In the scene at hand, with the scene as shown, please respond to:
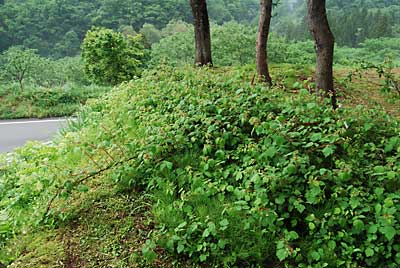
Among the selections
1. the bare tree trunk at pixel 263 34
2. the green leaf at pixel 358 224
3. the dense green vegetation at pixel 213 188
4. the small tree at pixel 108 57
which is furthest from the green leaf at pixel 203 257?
the small tree at pixel 108 57

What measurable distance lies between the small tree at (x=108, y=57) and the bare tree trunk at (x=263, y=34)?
8.01 metres

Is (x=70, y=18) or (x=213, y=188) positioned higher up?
(x=70, y=18)

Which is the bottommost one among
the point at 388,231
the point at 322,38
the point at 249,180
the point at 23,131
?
the point at 23,131

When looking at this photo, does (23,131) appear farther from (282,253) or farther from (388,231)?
Result: (388,231)

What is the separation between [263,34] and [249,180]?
148 inches

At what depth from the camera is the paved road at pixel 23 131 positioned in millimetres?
7902

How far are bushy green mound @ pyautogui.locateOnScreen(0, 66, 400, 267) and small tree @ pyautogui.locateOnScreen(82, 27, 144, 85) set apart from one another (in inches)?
401

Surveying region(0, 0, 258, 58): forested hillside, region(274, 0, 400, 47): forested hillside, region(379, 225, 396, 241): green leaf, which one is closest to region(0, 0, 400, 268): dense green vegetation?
region(379, 225, 396, 241): green leaf

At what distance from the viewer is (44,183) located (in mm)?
2682

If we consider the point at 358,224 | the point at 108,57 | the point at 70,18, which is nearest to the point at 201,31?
the point at 358,224

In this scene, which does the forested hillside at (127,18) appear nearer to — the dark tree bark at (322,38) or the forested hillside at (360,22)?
the forested hillside at (360,22)

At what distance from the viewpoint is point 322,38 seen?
4.12m

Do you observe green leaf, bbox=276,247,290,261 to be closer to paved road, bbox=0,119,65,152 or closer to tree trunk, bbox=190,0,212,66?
tree trunk, bbox=190,0,212,66

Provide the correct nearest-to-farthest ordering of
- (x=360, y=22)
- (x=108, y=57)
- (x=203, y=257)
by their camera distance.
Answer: (x=203, y=257) < (x=108, y=57) < (x=360, y=22)
